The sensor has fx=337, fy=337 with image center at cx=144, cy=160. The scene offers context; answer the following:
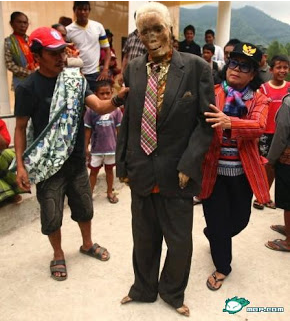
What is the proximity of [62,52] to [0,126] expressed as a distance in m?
0.82

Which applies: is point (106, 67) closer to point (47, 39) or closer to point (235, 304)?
point (47, 39)

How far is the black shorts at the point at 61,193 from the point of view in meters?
2.68

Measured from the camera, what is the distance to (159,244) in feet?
7.92

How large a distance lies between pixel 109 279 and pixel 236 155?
1.44 m

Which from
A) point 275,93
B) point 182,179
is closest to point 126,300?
point 182,179

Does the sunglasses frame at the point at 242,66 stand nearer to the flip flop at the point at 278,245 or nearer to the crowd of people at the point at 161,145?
the crowd of people at the point at 161,145

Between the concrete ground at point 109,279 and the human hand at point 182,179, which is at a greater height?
the human hand at point 182,179

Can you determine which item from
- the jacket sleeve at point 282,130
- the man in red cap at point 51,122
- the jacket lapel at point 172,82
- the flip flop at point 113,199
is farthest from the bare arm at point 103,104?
the flip flop at point 113,199

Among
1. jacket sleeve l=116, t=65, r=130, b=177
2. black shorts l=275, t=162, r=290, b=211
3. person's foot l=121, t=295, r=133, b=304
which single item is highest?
jacket sleeve l=116, t=65, r=130, b=177

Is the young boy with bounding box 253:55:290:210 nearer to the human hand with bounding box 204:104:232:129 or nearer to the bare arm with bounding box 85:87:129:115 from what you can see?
the human hand with bounding box 204:104:232:129

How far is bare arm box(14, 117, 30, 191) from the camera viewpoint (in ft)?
8.41

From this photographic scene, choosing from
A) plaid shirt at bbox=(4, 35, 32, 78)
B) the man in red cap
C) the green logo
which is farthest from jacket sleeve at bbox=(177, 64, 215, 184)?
plaid shirt at bbox=(4, 35, 32, 78)

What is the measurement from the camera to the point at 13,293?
103 inches

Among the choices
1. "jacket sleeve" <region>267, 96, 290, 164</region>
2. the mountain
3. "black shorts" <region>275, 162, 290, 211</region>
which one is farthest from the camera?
the mountain
